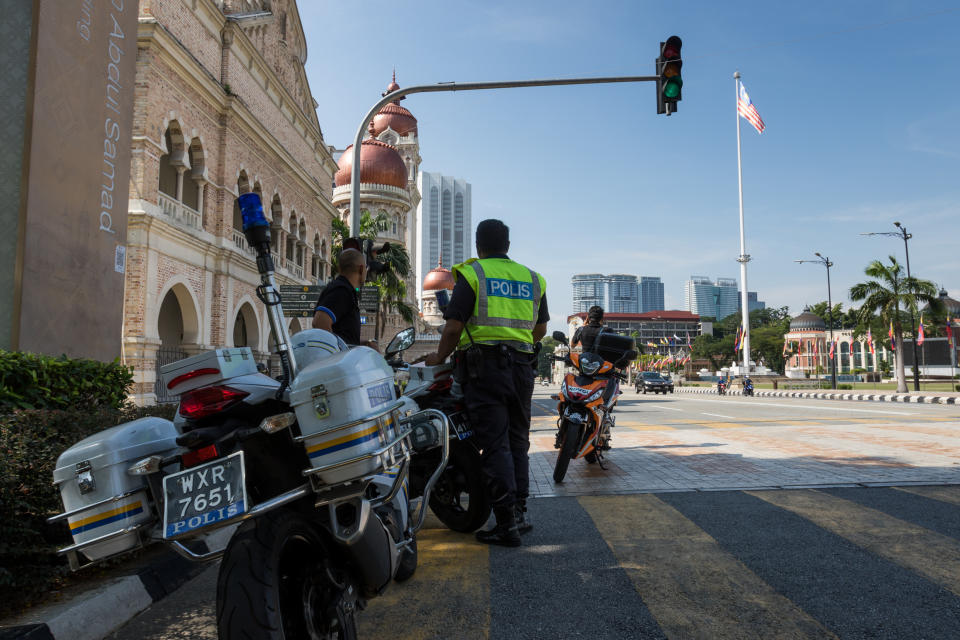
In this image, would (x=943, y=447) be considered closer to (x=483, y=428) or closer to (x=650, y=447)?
(x=650, y=447)

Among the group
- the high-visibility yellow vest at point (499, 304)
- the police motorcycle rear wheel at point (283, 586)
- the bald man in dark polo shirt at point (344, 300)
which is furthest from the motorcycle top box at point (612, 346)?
the police motorcycle rear wheel at point (283, 586)

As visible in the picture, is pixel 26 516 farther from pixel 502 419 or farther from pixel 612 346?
pixel 612 346

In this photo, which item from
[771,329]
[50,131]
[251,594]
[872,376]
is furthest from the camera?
[771,329]

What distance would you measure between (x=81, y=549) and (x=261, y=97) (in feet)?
74.1

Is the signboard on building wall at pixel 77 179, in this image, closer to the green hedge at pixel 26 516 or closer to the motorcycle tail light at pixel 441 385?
the green hedge at pixel 26 516

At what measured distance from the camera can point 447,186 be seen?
163 m

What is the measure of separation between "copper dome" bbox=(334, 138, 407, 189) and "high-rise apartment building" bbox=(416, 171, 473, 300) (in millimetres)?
104004

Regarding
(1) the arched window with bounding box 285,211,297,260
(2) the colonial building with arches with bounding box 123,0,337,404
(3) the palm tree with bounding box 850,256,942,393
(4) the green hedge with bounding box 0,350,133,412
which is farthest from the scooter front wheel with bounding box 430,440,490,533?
(3) the palm tree with bounding box 850,256,942,393

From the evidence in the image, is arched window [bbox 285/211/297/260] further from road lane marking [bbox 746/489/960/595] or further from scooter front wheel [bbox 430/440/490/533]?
road lane marking [bbox 746/489/960/595]

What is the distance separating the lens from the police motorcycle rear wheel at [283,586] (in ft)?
6.20

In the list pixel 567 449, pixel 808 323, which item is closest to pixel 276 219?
pixel 567 449

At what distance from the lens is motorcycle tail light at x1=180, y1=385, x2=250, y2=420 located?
2.17 metres

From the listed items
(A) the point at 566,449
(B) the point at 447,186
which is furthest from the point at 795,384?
(B) the point at 447,186

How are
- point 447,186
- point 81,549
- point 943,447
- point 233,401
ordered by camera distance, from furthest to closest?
point 447,186, point 943,447, point 233,401, point 81,549
